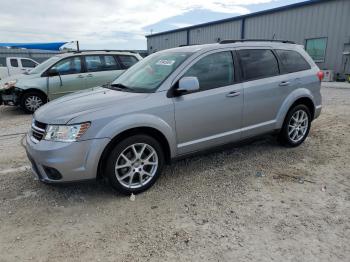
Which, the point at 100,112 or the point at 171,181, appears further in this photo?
the point at 171,181

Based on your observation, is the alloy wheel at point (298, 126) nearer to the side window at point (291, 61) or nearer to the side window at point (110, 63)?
the side window at point (291, 61)

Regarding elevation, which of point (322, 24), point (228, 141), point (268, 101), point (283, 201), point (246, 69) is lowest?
point (283, 201)

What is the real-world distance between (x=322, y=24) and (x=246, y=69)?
1550cm

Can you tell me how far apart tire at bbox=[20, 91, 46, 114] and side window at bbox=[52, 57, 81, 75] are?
Answer: 92 cm

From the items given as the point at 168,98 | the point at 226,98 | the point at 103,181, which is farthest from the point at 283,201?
the point at 103,181

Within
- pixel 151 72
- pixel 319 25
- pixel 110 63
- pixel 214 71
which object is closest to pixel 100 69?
pixel 110 63

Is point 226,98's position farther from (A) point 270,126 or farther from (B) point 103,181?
(B) point 103,181

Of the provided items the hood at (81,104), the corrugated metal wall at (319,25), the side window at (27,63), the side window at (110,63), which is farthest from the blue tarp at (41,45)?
the hood at (81,104)

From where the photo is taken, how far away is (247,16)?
22.1 m

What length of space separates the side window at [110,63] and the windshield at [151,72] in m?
4.71

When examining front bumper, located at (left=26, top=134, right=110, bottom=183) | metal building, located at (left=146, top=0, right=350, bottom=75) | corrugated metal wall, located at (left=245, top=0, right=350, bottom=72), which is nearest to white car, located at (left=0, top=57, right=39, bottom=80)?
metal building, located at (left=146, top=0, right=350, bottom=75)

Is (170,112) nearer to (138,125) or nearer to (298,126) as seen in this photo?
(138,125)

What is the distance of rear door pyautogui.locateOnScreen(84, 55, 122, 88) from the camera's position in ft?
28.7

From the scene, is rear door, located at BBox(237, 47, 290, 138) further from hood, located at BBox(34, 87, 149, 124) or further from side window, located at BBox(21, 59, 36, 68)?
side window, located at BBox(21, 59, 36, 68)
